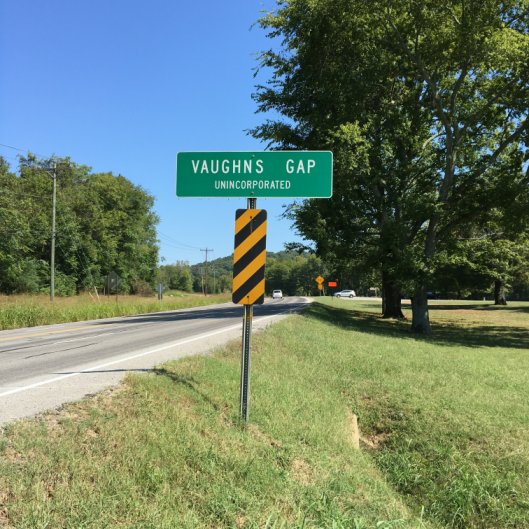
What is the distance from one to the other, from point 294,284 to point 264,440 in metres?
151

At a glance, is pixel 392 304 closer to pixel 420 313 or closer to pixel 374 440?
pixel 420 313

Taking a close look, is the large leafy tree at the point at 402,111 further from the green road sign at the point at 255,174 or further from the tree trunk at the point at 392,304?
the green road sign at the point at 255,174

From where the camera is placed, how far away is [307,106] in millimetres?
22875

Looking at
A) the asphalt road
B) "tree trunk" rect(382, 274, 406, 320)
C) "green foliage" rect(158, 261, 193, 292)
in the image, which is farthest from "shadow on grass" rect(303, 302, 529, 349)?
"green foliage" rect(158, 261, 193, 292)

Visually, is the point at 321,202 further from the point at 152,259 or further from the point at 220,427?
the point at 152,259

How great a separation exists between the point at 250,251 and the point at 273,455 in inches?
88.0

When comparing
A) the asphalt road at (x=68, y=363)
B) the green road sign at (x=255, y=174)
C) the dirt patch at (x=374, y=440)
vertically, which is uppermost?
the green road sign at (x=255, y=174)

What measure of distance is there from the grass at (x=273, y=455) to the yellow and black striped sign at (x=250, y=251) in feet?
5.00

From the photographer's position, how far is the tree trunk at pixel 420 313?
70.7 ft

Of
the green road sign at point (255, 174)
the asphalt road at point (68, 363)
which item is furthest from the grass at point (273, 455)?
the green road sign at point (255, 174)

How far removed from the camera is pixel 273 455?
464cm

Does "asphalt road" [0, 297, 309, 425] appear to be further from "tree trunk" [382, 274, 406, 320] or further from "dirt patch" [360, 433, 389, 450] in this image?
"tree trunk" [382, 274, 406, 320]

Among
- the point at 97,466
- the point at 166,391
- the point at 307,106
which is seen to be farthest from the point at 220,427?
the point at 307,106

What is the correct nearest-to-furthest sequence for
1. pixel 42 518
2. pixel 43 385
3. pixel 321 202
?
pixel 42 518
pixel 43 385
pixel 321 202
